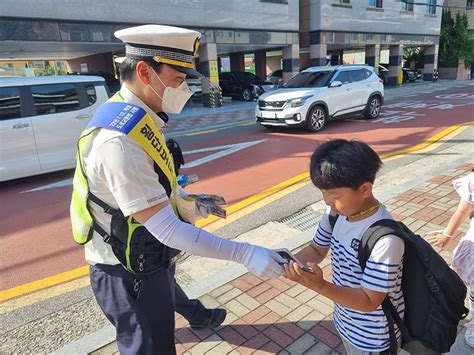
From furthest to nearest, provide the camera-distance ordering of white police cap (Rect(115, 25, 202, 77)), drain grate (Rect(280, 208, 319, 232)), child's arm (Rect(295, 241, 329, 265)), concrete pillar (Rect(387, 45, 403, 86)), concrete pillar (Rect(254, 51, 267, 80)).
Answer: concrete pillar (Rect(387, 45, 403, 86))
concrete pillar (Rect(254, 51, 267, 80))
drain grate (Rect(280, 208, 319, 232))
child's arm (Rect(295, 241, 329, 265))
white police cap (Rect(115, 25, 202, 77))

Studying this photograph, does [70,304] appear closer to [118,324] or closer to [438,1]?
[118,324]

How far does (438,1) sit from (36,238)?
32623 millimetres

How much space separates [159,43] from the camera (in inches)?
58.0

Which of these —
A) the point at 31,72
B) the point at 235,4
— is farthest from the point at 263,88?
the point at 31,72

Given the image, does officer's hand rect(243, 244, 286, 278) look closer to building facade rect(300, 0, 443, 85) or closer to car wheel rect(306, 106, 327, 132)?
car wheel rect(306, 106, 327, 132)

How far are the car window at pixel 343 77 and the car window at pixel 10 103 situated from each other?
770 cm

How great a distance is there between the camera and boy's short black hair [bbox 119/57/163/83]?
1.52 metres

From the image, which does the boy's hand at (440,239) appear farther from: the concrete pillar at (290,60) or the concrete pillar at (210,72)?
the concrete pillar at (290,60)

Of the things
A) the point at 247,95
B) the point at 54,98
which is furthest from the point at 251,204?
the point at 247,95

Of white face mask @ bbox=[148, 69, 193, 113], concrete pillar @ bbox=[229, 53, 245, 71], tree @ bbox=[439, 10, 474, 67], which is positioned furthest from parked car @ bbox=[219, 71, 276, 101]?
tree @ bbox=[439, 10, 474, 67]

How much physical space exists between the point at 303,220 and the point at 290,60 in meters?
16.6

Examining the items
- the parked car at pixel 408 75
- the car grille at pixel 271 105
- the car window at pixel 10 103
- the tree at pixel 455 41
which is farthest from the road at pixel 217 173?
the tree at pixel 455 41

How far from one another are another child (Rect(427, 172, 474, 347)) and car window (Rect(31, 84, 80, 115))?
241 inches

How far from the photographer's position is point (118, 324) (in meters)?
1.67
